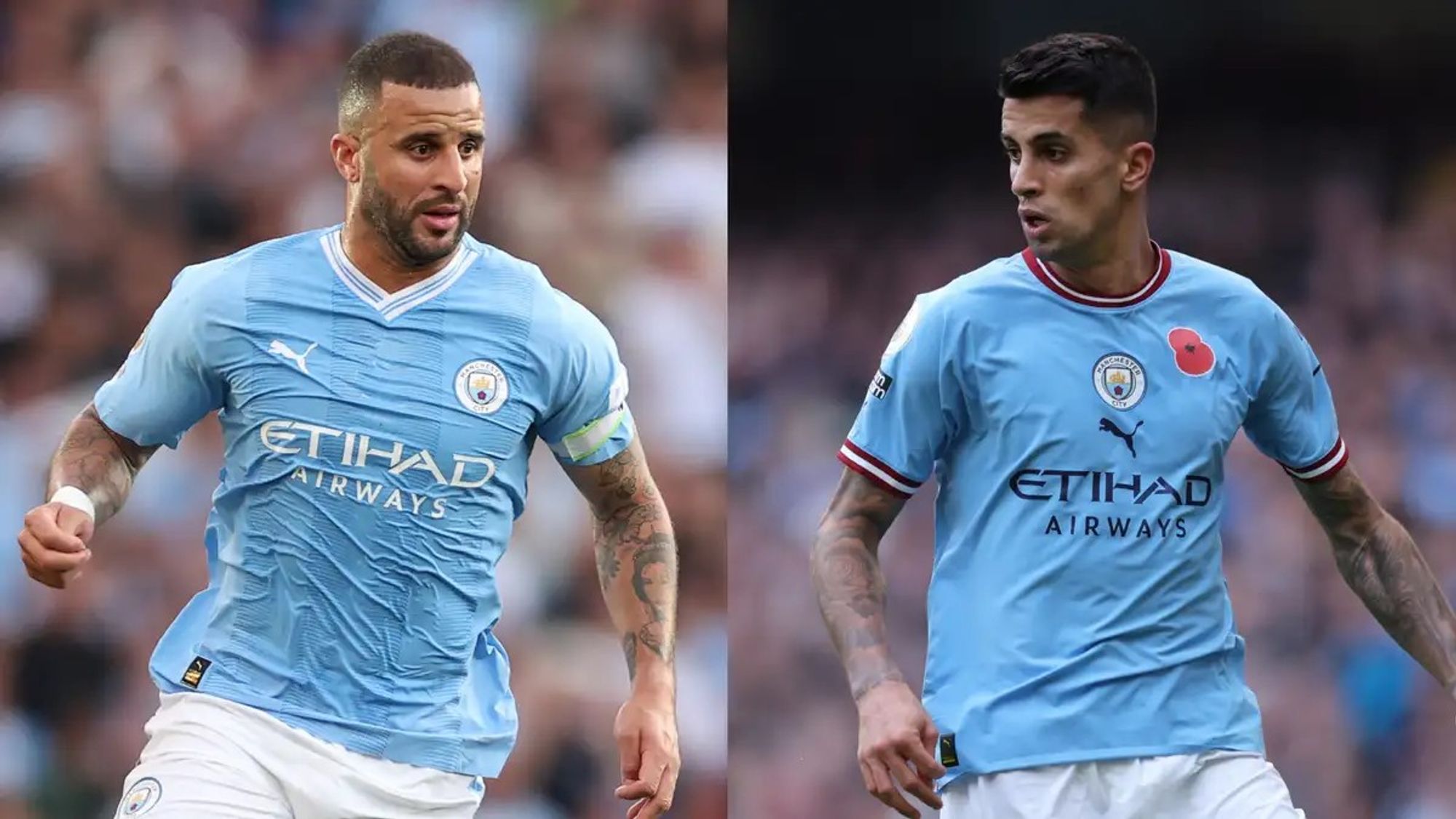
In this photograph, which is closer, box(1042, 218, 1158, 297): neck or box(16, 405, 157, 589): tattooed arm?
box(16, 405, 157, 589): tattooed arm

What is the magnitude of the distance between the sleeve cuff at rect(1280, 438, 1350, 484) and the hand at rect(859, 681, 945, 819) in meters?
1.10

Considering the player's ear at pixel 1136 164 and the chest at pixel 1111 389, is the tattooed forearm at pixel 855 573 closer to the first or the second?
the chest at pixel 1111 389

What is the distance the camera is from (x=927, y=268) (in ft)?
29.0

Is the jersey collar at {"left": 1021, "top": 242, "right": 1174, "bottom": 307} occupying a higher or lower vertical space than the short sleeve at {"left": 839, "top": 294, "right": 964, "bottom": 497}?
higher

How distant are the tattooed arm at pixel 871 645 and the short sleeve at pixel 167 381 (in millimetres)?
1248

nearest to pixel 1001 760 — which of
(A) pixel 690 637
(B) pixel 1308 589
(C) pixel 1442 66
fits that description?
(A) pixel 690 637

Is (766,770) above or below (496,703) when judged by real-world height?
below

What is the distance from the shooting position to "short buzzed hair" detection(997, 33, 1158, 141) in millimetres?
3943

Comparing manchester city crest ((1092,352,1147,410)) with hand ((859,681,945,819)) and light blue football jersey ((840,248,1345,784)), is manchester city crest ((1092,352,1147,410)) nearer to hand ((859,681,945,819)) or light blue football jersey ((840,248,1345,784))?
light blue football jersey ((840,248,1345,784))

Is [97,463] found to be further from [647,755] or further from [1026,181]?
[1026,181]

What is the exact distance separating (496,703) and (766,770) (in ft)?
14.2

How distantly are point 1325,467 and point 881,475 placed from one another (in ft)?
3.15

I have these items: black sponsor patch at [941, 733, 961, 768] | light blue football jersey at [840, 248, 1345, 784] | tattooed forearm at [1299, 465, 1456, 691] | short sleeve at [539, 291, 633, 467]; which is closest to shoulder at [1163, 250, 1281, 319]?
light blue football jersey at [840, 248, 1345, 784]

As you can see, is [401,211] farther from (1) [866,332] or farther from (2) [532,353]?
(1) [866,332]
